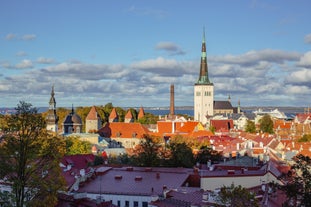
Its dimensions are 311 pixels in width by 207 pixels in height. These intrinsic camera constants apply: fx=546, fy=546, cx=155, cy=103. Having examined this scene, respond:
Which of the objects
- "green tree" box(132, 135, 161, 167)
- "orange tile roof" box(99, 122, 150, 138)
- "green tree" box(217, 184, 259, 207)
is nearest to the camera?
"green tree" box(217, 184, 259, 207)

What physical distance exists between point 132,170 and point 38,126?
21021mm

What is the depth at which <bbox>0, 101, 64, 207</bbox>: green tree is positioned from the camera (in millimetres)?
24344

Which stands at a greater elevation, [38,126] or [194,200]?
[38,126]

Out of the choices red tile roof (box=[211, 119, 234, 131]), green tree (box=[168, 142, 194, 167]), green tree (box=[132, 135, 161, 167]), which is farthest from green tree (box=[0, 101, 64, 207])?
red tile roof (box=[211, 119, 234, 131])

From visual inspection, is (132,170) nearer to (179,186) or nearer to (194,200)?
(179,186)

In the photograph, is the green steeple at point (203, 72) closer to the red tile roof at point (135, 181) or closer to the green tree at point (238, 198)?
the red tile roof at point (135, 181)

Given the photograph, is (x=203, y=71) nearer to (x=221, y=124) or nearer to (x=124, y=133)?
(x=221, y=124)

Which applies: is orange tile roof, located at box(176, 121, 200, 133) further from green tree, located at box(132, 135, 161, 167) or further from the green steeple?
green tree, located at box(132, 135, 161, 167)

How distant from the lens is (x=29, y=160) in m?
25.2

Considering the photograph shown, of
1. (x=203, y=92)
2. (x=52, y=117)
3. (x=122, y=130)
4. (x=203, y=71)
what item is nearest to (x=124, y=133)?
(x=122, y=130)

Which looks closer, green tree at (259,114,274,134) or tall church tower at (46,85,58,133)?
tall church tower at (46,85,58,133)

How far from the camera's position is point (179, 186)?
4044 centimetres

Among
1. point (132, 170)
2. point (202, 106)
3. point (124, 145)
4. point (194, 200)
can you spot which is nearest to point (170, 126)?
point (124, 145)

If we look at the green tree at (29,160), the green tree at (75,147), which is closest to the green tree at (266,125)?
the green tree at (75,147)
